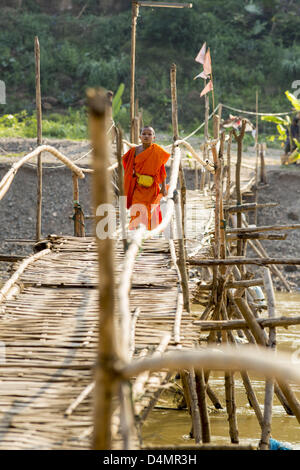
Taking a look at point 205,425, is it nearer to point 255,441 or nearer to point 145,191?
point 255,441

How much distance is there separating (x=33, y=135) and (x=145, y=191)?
871cm

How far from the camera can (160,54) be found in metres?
20.2

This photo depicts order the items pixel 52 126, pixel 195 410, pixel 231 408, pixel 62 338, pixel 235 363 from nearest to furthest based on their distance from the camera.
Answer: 1. pixel 235 363
2. pixel 62 338
3. pixel 195 410
4. pixel 231 408
5. pixel 52 126

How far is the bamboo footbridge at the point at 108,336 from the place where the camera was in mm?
1475

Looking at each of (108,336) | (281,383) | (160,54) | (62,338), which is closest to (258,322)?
(281,383)

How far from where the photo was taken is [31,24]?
20.4 m

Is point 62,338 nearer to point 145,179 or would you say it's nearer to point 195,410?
point 195,410

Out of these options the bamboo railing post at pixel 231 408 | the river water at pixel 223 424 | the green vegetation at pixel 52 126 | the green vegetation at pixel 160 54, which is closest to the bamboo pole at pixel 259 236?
the river water at pixel 223 424

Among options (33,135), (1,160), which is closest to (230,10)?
(33,135)

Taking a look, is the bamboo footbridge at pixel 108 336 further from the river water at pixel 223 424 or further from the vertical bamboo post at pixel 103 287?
the river water at pixel 223 424

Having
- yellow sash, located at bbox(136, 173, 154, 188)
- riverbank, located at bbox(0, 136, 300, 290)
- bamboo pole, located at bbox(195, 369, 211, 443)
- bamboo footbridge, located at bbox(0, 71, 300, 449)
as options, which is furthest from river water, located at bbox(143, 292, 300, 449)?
riverbank, located at bbox(0, 136, 300, 290)

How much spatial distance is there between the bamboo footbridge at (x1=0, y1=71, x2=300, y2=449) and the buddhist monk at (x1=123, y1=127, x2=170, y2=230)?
43 centimetres

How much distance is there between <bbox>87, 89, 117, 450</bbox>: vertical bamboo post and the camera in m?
1.38

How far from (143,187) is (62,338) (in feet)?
9.22
